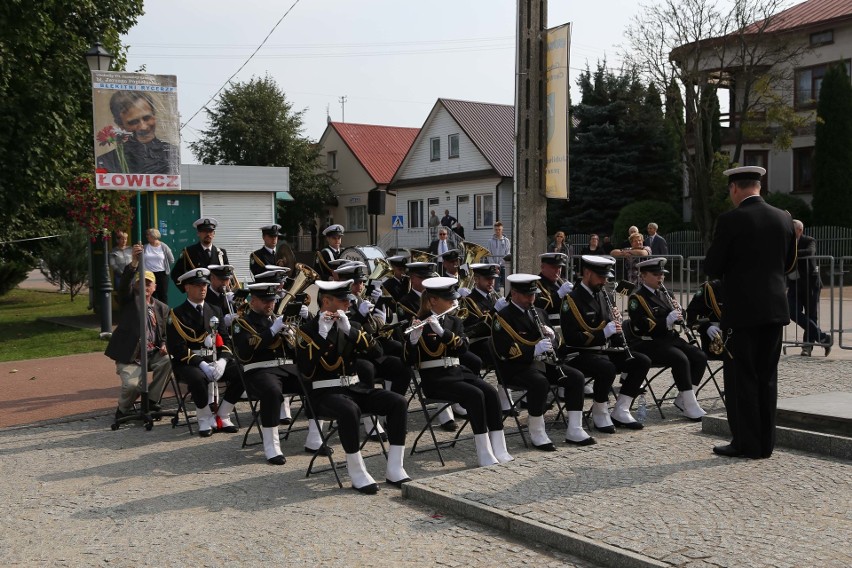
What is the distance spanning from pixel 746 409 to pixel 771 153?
35.1m

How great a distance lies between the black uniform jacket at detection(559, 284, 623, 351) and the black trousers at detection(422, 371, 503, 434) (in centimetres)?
152

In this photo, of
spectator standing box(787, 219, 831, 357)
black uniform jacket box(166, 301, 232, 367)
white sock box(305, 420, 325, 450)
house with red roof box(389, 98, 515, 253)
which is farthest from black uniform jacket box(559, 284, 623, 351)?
house with red roof box(389, 98, 515, 253)

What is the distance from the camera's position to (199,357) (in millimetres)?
9453

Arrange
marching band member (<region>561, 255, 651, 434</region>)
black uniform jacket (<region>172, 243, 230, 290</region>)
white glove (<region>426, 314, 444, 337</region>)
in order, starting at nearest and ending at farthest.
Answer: white glove (<region>426, 314, 444, 337</region>), marching band member (<region>561, 255, 651, 434</region>), black uniform jacket (<region>172, 243, 230, 290</region>)

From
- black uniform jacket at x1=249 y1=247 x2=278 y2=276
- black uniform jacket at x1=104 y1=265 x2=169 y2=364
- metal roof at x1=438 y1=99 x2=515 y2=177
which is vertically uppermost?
metal roof at x1=438 y1=99 x2=515 y2=177

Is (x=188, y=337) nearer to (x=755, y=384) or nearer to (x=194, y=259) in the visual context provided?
(x=194, y=259)

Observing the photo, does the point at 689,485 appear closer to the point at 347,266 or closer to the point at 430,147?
the point at 347,266

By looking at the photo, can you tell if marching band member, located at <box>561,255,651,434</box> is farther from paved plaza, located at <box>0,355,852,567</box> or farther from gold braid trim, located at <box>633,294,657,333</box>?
paved plaza, located at <box>0,355,852,567</box>

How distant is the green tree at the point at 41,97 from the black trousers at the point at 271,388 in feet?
42.9

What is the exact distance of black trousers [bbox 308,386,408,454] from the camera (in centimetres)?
725

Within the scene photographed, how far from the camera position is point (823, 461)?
23.8ft

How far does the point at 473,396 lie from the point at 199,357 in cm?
324

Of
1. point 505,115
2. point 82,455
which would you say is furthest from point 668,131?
point 82,455

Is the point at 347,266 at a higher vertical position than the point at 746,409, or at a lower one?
higher
